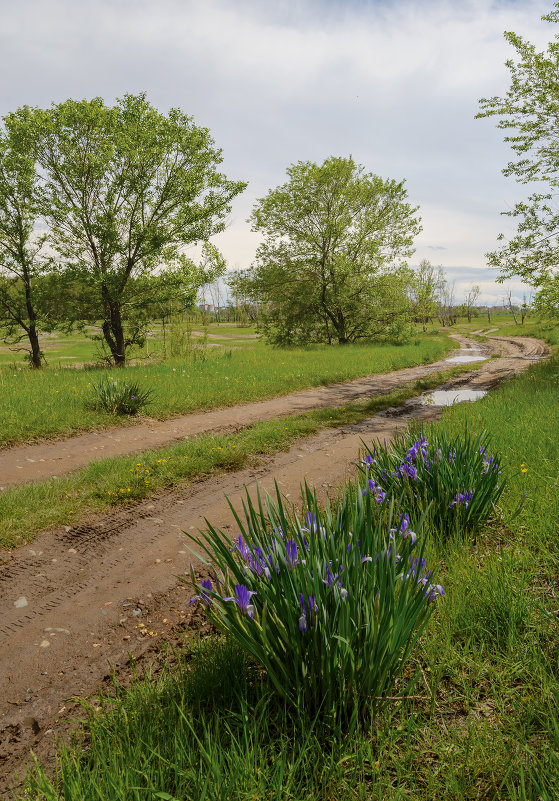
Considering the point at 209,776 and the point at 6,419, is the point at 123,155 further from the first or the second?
the point at 209,776

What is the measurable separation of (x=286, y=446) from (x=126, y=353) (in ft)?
44.5

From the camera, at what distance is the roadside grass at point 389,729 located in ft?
4.89

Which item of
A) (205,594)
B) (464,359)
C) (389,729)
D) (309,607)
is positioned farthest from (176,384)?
(464,359)

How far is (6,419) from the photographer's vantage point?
7.40 meters

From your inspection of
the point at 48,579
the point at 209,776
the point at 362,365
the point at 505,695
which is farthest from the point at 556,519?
the point at 362,365

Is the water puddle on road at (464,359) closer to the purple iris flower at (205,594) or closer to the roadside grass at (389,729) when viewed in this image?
the roadside grass at (389,729)

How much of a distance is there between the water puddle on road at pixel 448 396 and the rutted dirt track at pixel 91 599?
19.3 ft

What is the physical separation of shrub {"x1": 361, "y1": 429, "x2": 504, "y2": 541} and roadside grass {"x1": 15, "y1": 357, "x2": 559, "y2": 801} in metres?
0.50

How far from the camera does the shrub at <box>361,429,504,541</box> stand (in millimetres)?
3248

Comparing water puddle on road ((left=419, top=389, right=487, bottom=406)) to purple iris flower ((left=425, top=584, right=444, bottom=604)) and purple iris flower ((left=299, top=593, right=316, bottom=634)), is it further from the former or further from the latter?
purple iris flower ((left=299, top=593, right=316, bottom=634))

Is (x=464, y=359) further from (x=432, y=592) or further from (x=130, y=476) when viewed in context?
(x=432, y=592)

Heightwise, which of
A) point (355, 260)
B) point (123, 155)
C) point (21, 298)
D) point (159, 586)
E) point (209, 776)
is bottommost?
point (159, 586)

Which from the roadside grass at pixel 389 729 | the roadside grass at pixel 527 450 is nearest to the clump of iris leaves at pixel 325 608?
the roadside grass at pixel 389 729

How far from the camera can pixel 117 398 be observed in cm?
870
